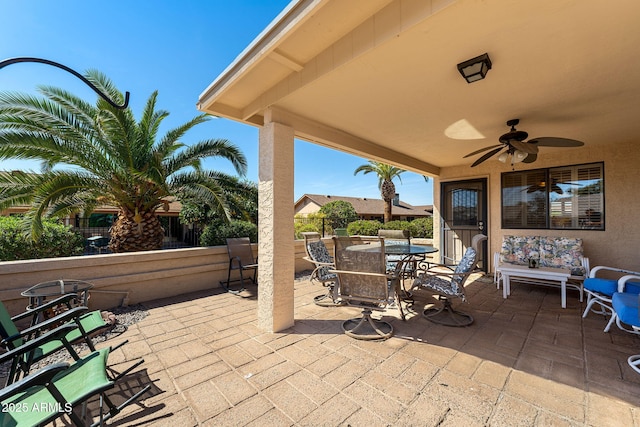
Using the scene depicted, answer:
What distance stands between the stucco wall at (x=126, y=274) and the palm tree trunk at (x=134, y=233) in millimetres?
1087

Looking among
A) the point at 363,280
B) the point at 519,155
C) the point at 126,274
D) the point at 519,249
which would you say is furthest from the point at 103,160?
the point at 519,249

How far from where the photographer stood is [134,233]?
5141 millimetres

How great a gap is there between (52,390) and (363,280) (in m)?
2.48

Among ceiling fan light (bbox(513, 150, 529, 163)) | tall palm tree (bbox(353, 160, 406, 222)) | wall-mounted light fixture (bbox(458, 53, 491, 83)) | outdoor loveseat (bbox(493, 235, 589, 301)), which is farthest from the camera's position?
tall palm tree (bbox(353, 160, 406, 222))

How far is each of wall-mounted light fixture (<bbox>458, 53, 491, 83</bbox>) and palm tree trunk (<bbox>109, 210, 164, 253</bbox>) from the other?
5.83 meters

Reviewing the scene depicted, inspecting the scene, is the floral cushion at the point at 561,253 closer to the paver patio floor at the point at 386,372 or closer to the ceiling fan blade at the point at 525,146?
the paver patio floor at the point at 386,372

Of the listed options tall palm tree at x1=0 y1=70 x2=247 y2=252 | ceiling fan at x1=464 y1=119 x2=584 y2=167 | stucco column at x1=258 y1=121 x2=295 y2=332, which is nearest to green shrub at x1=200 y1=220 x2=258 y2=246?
tall palm tree at x1=0 y1=70 x2=247 y2=252

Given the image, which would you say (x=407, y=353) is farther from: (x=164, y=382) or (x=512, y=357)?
(x=164, y=382)

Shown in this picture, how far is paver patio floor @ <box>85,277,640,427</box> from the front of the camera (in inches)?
72.2

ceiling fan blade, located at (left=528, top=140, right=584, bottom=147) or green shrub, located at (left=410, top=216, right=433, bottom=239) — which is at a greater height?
ceiling fan blade, located at (left=528, top=140, right=584, bottom=147)

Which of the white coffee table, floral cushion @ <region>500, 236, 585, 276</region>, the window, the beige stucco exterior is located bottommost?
the white coffee table

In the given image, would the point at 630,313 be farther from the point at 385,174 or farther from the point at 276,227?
the point at 385,174

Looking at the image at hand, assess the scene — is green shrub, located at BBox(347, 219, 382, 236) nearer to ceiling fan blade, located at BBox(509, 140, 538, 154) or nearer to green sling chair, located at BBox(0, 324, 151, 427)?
ceiling fan blade, located at BBox(509, 140, 538, 154)

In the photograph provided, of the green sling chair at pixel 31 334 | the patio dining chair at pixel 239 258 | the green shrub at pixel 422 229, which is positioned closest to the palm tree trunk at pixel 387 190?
the green shrub at pixel 422 229
